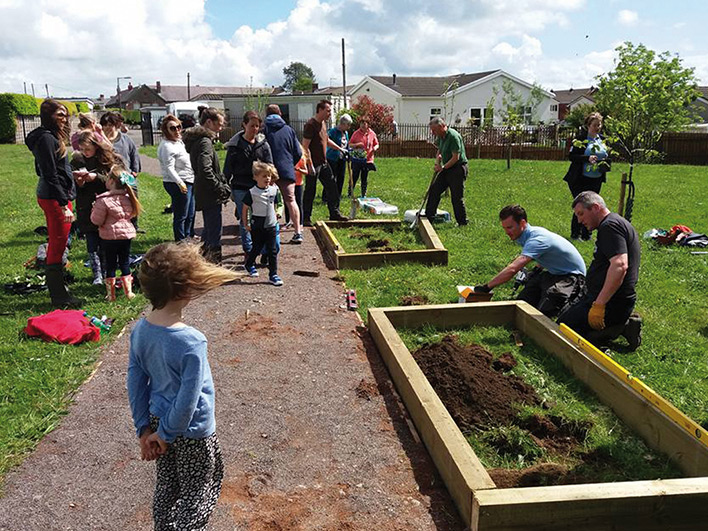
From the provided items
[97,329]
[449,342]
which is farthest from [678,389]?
[97,329]

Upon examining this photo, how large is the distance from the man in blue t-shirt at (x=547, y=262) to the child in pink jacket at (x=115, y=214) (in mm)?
3766

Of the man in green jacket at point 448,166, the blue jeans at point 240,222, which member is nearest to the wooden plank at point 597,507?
the blue jeans at point 240,222

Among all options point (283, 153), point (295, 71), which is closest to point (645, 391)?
point (283, 153)

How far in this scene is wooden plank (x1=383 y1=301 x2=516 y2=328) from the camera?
5.74 m

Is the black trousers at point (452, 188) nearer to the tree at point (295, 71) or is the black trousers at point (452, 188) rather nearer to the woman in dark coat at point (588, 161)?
the woman in dark coat at point (588, 161)

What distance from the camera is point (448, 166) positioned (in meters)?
10.2

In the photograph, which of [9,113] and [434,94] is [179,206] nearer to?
[9,113]

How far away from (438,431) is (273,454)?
1.05m

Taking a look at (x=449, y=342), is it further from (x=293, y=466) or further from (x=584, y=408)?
(x=293, y=466)

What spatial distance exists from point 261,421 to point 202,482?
1.51 meters

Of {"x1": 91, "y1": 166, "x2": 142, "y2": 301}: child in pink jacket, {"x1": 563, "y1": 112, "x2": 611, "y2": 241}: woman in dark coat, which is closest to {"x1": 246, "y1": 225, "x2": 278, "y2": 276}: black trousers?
{"x1": 91, "y1": 166, "x2": 142, "y2": 301}: child in pink jacket

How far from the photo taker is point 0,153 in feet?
90.6

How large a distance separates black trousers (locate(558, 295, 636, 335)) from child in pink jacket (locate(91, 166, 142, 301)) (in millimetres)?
4508

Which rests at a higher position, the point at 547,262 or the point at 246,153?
the point at 246,153
